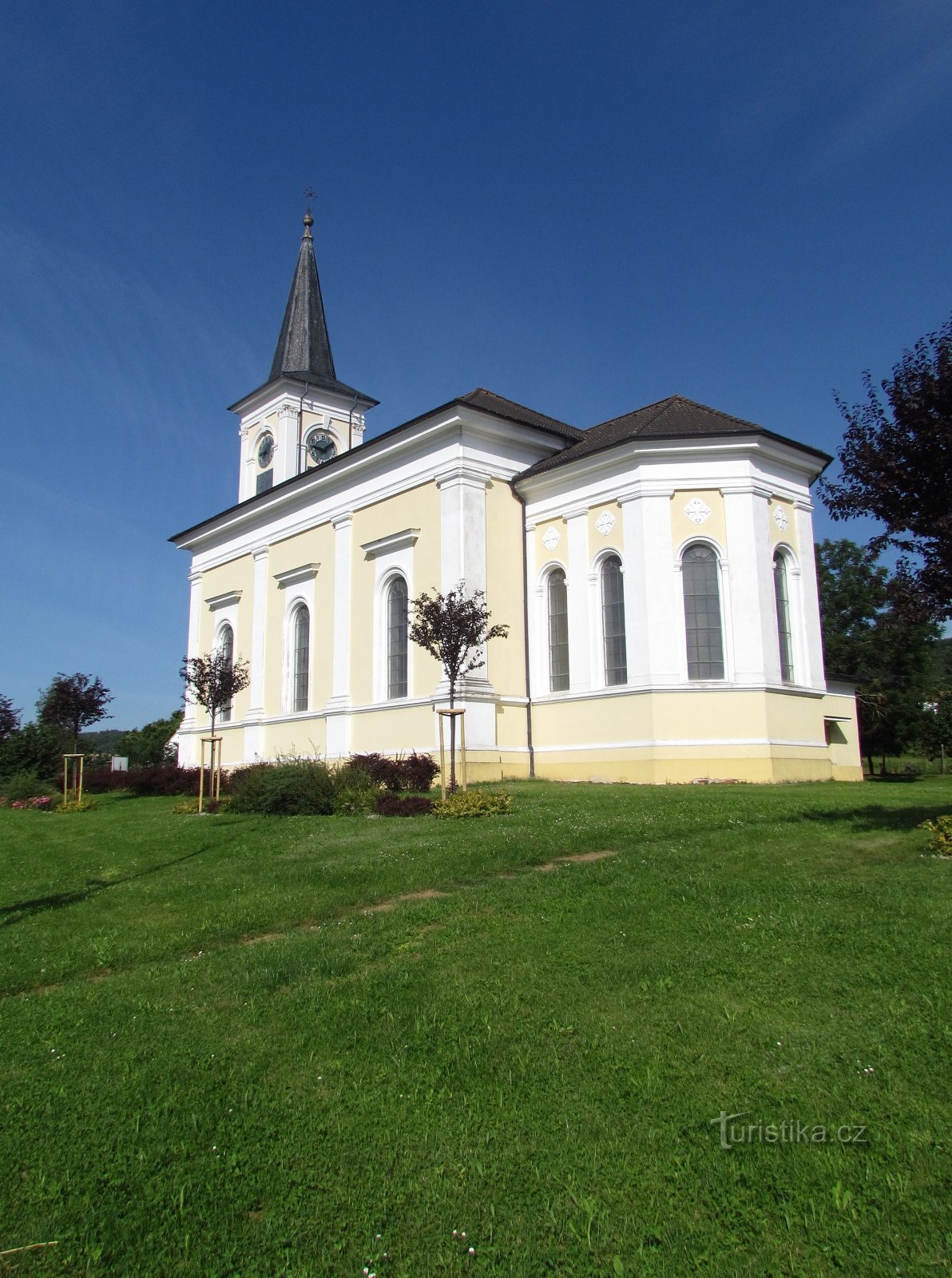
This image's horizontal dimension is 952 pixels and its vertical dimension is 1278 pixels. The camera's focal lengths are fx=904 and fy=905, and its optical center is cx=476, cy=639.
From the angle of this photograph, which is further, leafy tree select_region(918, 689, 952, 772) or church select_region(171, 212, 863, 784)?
leafy tree select_region(918, 689, 952, 772)

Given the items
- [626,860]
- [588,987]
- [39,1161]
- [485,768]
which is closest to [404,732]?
[485,768]

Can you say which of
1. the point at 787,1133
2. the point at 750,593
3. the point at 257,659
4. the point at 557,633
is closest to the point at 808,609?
the point at 750,593

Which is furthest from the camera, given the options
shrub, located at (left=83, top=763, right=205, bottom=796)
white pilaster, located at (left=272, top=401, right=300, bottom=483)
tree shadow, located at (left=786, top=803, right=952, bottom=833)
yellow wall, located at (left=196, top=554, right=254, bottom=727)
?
white pilaster, located at (left=272, top=401, right=300, bottom=483)

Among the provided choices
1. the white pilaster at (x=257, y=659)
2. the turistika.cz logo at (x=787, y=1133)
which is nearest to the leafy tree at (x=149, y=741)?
the white pilaster at (x=257, y=659)

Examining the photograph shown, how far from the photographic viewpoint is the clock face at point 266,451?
1603 inches

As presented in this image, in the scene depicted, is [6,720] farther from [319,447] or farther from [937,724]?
[937,724]

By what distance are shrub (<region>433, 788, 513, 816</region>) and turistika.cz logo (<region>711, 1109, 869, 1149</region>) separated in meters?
11.4

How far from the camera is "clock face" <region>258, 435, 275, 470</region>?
4072cm

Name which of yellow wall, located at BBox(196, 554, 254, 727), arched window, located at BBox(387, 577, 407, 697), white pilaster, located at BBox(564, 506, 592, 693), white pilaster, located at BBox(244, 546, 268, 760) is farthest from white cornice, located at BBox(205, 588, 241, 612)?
white pilaster, located at BBox(564, 506, 592, 693)

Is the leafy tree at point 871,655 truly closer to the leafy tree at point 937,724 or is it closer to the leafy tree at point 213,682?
the leafy tree at point 937,724

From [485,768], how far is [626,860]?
44.1ft

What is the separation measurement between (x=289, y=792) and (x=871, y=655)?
38.6 m

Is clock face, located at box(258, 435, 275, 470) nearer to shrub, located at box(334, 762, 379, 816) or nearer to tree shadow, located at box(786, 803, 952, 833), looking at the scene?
shrub, located at box(334, 762, 379, 816)

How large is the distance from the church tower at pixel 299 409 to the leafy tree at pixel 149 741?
705 inches
